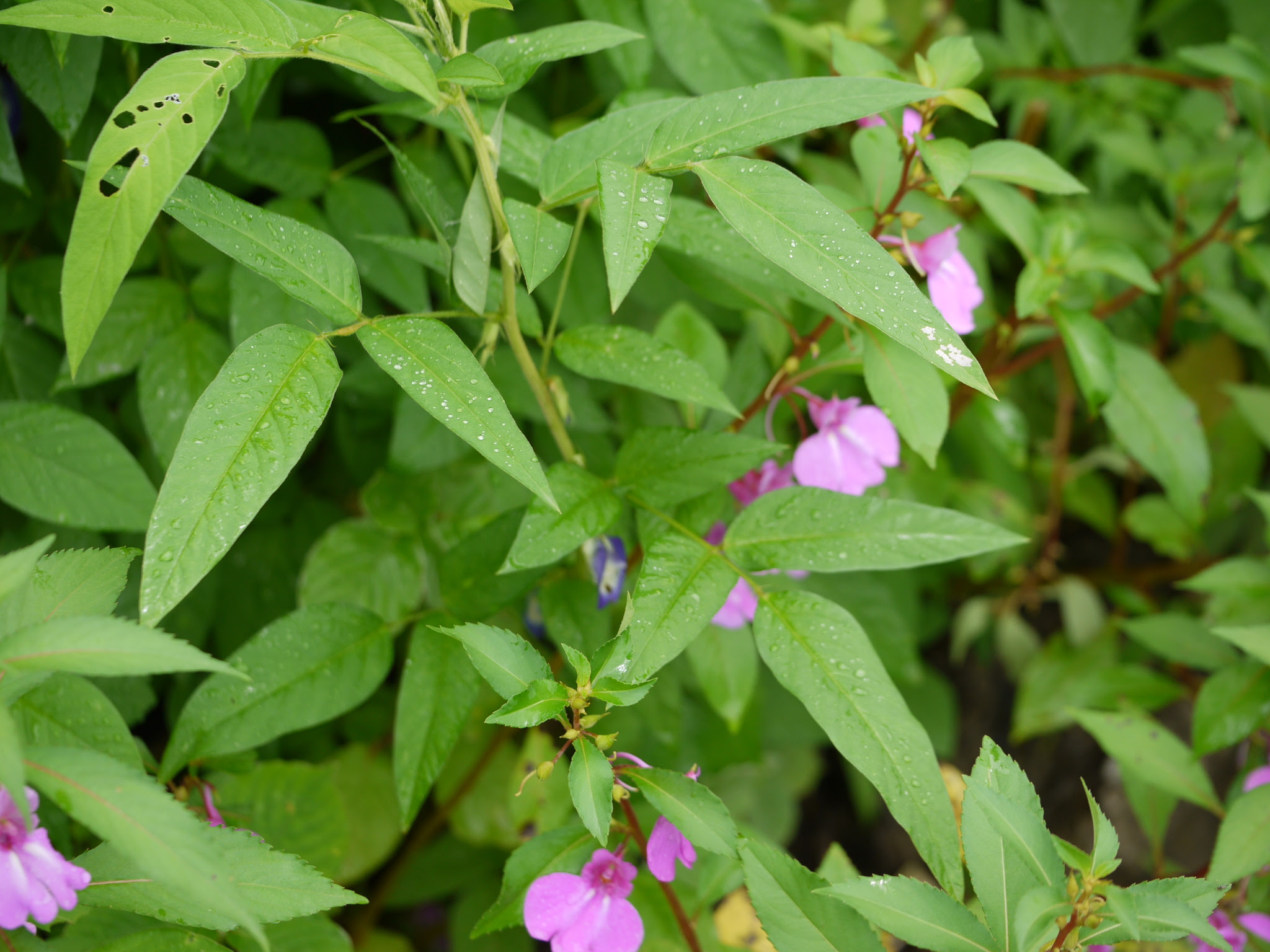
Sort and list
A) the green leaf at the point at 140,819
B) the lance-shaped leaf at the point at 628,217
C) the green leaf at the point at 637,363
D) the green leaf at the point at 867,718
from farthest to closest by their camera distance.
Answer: the green leaf at the point at 637,363 → the green leaf at the point at 867,718 → the lance-shaped leaf at the point at 628,217 → the green leaf at the point at 140,819

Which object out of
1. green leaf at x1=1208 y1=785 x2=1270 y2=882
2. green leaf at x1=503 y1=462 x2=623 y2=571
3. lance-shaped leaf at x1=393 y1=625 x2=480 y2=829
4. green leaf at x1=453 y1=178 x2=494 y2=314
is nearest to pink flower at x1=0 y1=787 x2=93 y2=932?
lance-shaped leaf at x1=393 y1=625 x2=480 y2=829

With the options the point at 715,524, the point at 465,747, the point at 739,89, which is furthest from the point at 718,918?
the point at 739,89

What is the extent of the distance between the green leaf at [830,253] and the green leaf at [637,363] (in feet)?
0.70

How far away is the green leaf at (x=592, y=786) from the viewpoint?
0.72 meters

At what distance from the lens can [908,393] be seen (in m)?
0.97

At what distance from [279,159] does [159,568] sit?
0.83 m

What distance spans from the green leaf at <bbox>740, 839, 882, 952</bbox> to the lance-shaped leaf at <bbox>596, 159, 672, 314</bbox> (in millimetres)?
519

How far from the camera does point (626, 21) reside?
127 centimetres

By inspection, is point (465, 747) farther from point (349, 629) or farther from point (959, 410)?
point (959, 410)

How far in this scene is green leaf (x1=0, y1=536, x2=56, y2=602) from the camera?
0.60 meters

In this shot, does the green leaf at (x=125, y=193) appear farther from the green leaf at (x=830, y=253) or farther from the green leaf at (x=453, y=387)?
the green leaf at (x=830, y=253)

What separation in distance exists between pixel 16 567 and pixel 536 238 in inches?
18.2

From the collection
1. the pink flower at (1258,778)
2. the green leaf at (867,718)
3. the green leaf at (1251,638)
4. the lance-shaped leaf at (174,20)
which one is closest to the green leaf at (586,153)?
the lance-shaped leaf at (174,20)

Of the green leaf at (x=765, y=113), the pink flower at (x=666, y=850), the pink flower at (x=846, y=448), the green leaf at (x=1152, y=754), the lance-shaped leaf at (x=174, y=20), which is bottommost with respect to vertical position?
the green leaf at (x=1152, y=754)
